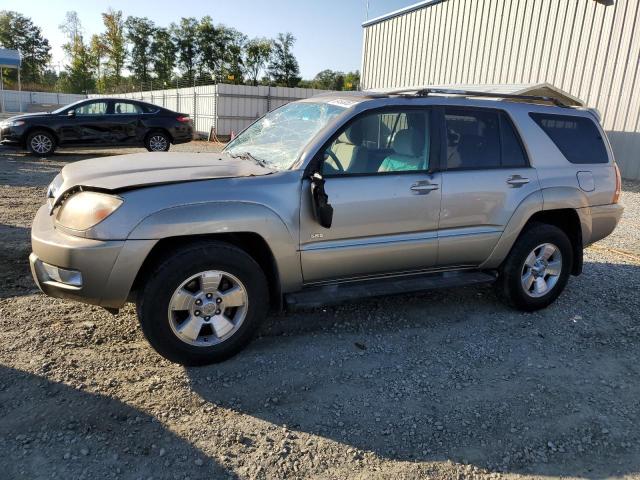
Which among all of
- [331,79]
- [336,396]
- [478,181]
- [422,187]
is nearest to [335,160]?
[422,187]

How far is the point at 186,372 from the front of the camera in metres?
3.35

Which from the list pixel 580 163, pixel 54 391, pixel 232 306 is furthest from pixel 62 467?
pixel 580 163

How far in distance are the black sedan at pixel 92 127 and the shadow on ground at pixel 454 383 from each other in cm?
1172

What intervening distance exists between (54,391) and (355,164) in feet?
8.11

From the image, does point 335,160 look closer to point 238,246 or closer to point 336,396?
point 238,246

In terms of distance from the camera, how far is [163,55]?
51.1 metres

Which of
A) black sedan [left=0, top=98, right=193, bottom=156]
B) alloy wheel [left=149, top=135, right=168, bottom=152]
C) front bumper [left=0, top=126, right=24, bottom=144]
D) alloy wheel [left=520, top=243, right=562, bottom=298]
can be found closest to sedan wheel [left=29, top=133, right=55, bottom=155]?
black sedan [left=0, top=98, right=193, bottom=156]

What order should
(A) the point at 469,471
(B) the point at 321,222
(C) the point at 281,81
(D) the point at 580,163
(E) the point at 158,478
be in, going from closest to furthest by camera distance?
(E) the point at 158,478 < (A) the point at 469,471 < (B) the point at 321,222 < (D) the point at 580,163 < (C) the point at 281,81

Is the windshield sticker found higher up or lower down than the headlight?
higher up

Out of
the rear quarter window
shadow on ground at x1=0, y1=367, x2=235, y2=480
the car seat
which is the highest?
the rear quarter window

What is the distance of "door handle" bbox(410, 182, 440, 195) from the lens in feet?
12.7

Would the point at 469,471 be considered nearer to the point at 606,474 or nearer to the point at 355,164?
the point at 606,474

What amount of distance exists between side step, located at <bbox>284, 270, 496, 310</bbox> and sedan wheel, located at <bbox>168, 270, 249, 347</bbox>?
38 cm

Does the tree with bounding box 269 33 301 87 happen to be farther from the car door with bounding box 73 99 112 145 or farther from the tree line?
the car door with bounding box 73 99 112 145
